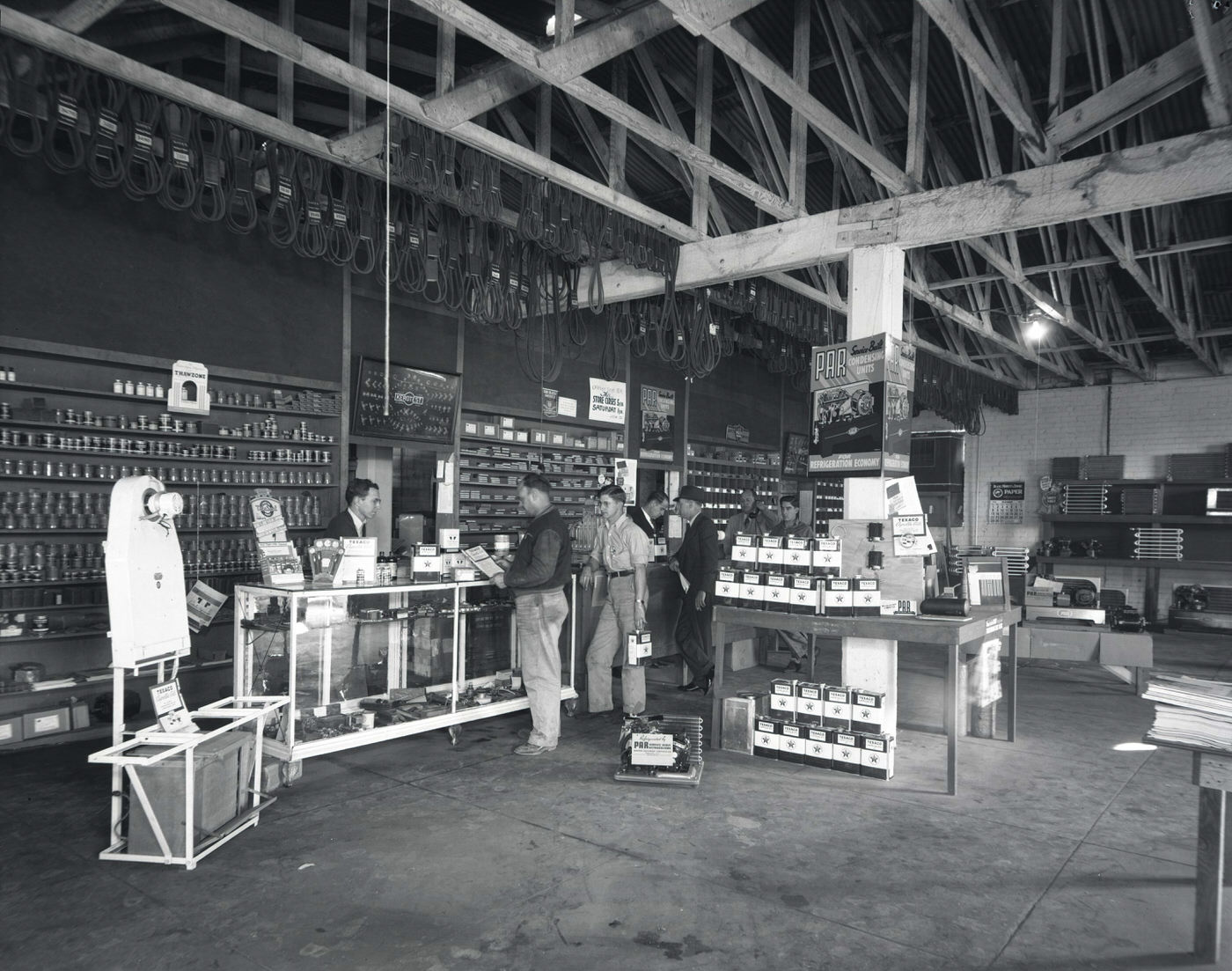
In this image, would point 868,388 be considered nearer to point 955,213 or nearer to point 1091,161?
point 955,213

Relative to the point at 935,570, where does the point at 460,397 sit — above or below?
above

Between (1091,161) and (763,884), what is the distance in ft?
13.5

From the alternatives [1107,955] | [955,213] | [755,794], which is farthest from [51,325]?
Result: [1107,955]

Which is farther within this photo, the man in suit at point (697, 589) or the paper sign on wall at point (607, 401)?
the paper sign on wall at point (607, 401)

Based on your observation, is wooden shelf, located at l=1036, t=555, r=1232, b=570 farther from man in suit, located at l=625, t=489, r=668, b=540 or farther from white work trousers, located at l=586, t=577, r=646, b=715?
white work trousers, located at l=586, t=577, r=646, b=715

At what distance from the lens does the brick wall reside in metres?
11.3

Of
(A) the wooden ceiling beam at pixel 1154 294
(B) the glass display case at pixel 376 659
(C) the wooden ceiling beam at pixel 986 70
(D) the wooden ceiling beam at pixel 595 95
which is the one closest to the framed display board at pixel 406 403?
(B) the glass display case at pixel 376 659

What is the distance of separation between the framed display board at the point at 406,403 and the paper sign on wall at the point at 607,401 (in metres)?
1.83

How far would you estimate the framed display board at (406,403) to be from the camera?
6.27 meters

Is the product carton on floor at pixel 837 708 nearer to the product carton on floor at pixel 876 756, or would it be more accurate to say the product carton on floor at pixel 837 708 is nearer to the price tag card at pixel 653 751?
the product carton on floor at pixel 876 756

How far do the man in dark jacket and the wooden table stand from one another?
94 centimetres

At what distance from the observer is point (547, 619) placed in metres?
4.48

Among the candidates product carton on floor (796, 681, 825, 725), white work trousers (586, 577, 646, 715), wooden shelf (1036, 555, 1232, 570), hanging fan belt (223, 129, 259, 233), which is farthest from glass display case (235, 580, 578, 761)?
wooden shelf (1036, 555, 1232, 570)

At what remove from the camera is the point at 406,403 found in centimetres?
657
